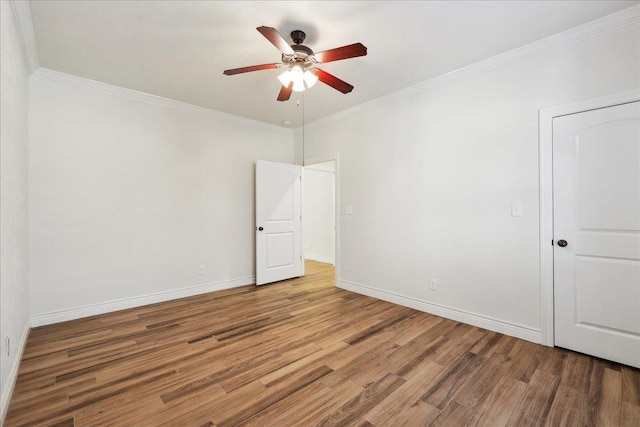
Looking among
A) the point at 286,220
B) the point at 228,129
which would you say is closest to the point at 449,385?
the point at 286,220

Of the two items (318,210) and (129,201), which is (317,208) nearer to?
(318,210)

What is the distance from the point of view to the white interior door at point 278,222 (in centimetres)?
460

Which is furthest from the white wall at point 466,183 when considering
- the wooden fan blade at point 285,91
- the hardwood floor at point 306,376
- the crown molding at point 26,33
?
the crown molding at point 26,33

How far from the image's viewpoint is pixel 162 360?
7.79 feet

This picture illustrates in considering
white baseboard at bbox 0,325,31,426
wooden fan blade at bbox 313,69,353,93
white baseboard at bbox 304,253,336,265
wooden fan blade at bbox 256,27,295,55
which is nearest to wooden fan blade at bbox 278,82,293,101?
wooden fan blade at bbox 313,69,353,93

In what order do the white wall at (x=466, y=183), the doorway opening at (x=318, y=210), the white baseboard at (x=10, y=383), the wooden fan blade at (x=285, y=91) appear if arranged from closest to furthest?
the white baseboard at (x=10, y=383)
the white wall at (x=466, y=183)
the wooden fan blade at (x=285, y=91)
the doorway opening at (x=318, y=210)

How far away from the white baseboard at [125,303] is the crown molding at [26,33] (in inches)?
98.8

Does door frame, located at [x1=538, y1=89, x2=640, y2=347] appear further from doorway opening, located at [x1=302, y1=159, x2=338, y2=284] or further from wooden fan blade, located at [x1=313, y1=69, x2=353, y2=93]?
doorway opening, located at [x1=302, y1=159, x2=338, y2=284]

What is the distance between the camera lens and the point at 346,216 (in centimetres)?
438

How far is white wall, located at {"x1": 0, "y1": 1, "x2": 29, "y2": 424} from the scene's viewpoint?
69.6 inches

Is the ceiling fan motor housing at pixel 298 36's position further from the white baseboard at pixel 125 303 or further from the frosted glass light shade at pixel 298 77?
the white baseboard at pixel 125 303

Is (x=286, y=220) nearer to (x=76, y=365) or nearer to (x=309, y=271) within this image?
(x=309, y=271)

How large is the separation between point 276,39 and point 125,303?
3.45 meters

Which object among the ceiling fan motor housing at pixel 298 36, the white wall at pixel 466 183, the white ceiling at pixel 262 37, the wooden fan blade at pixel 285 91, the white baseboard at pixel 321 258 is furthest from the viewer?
the white baseboard at pixel 321 258
